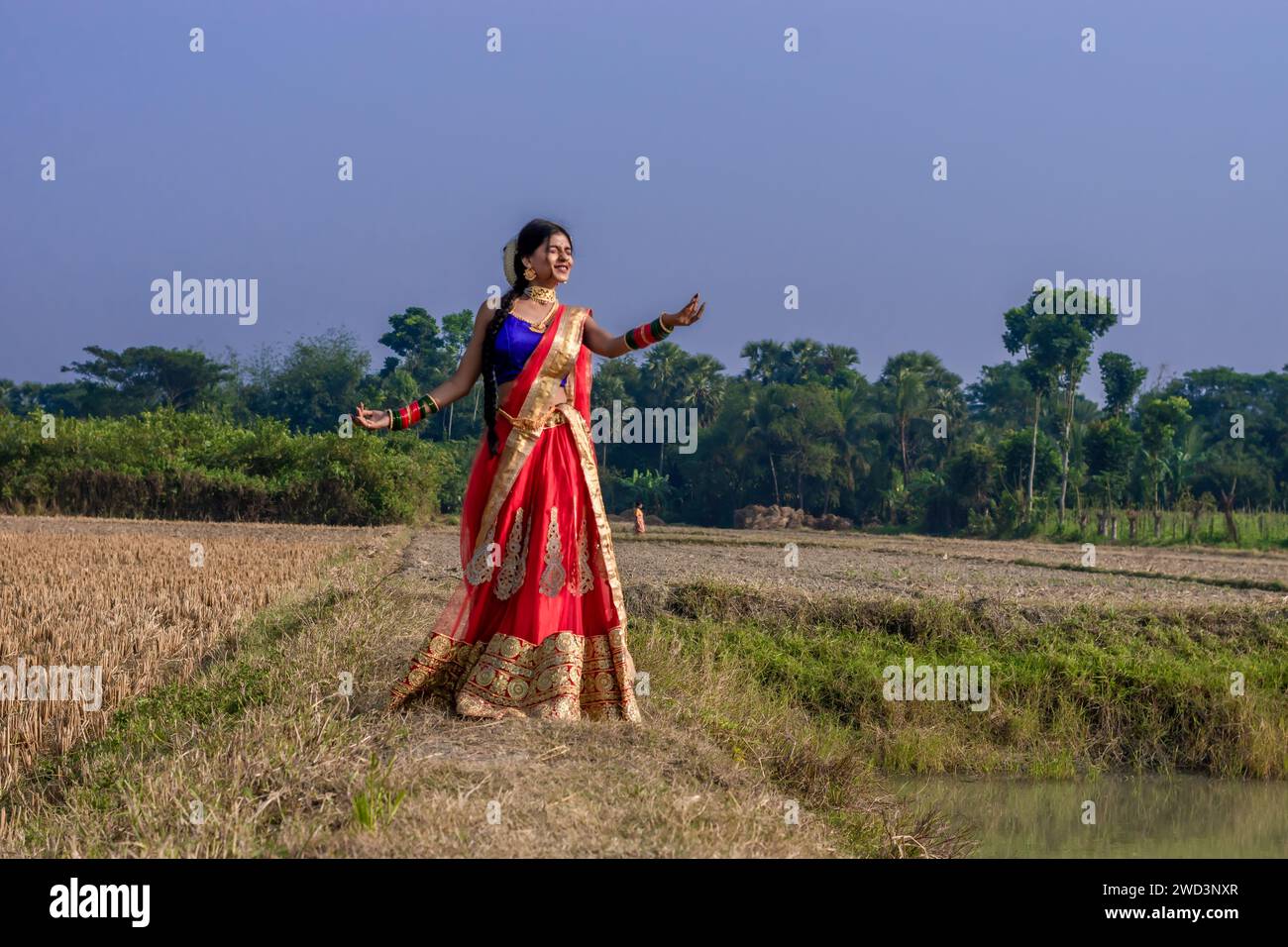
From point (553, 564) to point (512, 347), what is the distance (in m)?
0.92

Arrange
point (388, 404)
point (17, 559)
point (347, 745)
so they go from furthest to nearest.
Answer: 1. point (388, 404)
2. point (17, 559)
3. point (347, 745)

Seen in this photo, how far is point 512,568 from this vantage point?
17.2 ft

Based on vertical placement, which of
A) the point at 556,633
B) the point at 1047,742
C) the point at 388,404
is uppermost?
the point at 388,404

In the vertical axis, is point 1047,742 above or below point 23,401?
below

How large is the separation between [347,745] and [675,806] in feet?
3.78

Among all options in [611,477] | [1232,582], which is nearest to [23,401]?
[611,477]

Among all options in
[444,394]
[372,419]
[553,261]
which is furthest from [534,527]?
[553,261]

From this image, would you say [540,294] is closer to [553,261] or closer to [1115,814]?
[553,261]

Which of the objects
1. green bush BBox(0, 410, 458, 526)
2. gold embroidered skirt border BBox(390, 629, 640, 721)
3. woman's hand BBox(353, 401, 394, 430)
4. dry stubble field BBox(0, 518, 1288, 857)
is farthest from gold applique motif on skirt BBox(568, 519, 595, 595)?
green bush BBox(0, 410, 458, 526)

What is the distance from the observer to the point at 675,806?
13.7 ft

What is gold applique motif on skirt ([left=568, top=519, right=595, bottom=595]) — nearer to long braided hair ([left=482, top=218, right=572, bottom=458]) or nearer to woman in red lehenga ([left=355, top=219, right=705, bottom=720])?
woman in red lehenga ([left=355, top=219, right=705, bottom=720])

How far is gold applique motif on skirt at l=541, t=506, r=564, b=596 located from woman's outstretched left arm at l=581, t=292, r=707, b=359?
2.39 feet

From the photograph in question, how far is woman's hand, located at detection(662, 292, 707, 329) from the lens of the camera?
16.8 feet

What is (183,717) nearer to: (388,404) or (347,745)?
(347,745)
